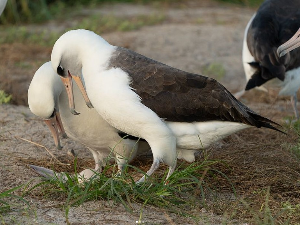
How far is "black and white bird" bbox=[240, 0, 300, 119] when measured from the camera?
25.4ft

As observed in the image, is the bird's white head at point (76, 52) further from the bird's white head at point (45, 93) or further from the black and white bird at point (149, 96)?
the bird's white head at point (45, 93)

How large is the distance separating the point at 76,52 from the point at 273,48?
322 cm

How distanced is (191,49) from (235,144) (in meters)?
4.64

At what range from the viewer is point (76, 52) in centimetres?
539

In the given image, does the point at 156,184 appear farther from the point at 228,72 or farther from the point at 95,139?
the point at 228,72

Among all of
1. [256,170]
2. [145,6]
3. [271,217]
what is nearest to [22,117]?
[256,170]

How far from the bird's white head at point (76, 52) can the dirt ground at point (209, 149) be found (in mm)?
1034

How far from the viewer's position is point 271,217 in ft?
14.8

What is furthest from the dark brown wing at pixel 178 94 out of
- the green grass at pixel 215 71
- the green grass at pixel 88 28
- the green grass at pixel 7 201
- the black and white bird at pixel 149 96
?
the green grass at pixel 88 28

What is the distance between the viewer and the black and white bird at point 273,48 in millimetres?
7754

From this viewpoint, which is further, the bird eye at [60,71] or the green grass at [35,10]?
the green grass at [35,10]

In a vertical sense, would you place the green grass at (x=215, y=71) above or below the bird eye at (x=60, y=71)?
below

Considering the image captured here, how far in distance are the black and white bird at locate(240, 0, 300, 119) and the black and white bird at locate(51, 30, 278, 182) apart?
2236 millimetres

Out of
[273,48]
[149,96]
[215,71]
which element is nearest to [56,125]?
[149,96]
